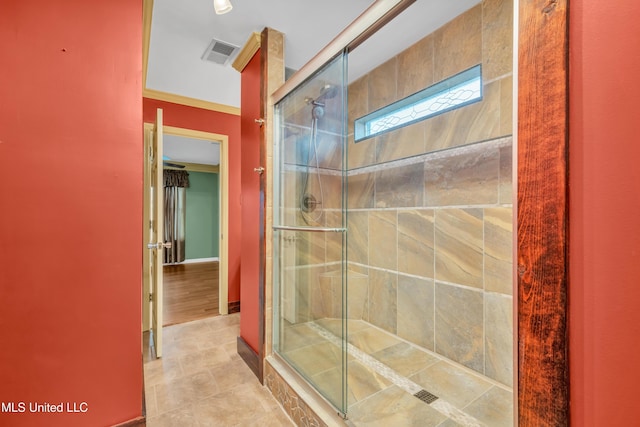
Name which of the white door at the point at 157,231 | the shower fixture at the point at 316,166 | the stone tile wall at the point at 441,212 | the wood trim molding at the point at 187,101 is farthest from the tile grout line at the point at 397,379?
the wood trim molding at the point at 187,101

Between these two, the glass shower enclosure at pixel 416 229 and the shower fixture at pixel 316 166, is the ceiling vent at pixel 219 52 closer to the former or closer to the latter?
the glass shower enclosure at pixel 416 229

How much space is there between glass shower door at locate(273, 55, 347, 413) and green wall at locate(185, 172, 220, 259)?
6.27m

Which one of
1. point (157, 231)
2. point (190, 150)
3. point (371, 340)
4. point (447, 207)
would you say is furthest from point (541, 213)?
point (190, 150)

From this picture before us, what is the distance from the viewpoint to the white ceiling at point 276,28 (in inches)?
69.9

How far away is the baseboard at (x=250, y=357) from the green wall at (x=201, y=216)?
584 cm

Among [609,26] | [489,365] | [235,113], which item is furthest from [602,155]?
[235,113]

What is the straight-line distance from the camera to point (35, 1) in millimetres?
1183

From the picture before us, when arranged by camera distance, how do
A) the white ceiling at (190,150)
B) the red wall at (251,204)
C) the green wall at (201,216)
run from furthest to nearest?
the green wall at (201,216)
the white ceiling at (190,150)
the red wall at (251,204)

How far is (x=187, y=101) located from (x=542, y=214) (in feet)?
11.9

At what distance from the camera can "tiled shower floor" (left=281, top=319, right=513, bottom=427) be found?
147cm

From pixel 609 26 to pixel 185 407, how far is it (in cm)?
240

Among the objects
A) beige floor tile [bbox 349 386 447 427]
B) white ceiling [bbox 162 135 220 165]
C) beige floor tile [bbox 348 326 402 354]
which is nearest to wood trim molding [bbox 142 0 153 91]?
white ceiling [bbox 162 135 220 165]

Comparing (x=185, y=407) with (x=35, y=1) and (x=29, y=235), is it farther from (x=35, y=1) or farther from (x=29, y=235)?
(x=35, y=1)

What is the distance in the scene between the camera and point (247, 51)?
86.1 inches
